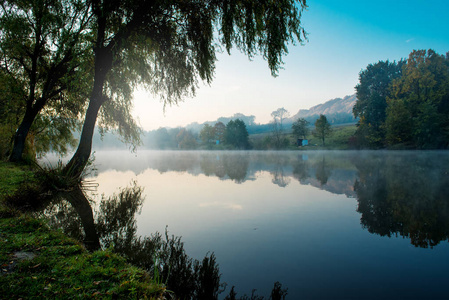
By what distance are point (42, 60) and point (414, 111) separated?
200 feet

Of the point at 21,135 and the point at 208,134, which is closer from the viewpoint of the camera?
the point at 21,135

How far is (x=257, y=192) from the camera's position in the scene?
362 inches

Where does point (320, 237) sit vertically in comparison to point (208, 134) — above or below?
below

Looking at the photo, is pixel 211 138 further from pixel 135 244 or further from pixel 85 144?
pixel 135 244

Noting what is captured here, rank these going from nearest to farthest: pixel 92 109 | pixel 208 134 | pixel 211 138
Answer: pixel 92 109, pixel 208 134, pixel 211 138

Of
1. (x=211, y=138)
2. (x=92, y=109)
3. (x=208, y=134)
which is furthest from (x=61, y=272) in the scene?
(x=211, y=138)

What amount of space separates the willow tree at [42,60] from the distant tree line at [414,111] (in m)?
55.7

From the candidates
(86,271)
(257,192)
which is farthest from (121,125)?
(86,271)

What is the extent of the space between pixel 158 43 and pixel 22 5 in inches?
282

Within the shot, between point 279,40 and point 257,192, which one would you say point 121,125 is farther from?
point 279,40

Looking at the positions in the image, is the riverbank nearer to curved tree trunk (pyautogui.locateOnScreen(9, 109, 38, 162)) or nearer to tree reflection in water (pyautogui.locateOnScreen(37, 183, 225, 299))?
tree reflection in water (pyautogui.locateOnScreen(37, 183, 225, 299))

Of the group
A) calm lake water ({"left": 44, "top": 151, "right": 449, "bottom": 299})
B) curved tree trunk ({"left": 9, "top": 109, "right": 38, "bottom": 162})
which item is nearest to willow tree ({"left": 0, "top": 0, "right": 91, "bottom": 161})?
curved tree trunk ({"left": 9, "top": 109, "right": 38, "bottom": 162})

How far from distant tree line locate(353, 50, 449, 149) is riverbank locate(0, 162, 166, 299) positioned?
56768 mm

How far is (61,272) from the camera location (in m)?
2.45
